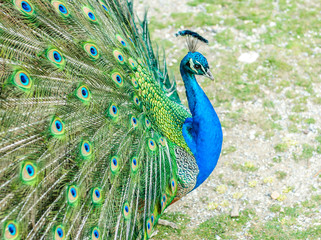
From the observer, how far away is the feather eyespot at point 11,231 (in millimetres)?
1729

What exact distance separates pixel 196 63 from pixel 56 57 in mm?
982

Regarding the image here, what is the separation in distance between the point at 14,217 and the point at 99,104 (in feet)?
Answer: 2.42

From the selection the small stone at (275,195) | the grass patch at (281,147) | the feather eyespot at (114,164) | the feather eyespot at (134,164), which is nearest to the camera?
the feather eyespot at (114,164)

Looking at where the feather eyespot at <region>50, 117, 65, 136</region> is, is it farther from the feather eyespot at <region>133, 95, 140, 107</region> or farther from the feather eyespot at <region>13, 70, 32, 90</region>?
the feather eyespot at <region>133, 95, 140, 107</region>

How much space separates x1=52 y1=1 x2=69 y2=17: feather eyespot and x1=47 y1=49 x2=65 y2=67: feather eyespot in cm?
25

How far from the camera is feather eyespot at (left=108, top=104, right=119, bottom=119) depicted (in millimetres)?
2193

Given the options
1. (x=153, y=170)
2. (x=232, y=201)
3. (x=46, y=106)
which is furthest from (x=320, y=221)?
(x=46, y=106)

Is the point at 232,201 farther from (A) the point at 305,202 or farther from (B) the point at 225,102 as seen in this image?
(B) the point at 225,102

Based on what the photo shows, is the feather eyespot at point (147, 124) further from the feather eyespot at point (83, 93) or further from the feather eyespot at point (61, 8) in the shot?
the feather eyespot at point (61, 8)

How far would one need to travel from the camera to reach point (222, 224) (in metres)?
3.15

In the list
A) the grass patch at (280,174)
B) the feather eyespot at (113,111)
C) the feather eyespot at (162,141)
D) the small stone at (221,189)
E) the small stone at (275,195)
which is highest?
the feather eyespot at (113,111)

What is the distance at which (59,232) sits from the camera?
1.90 metres

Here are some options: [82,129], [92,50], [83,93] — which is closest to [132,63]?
[92,50]

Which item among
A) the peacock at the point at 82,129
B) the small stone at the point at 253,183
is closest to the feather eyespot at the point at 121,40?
the peacock at the point at 82,129
